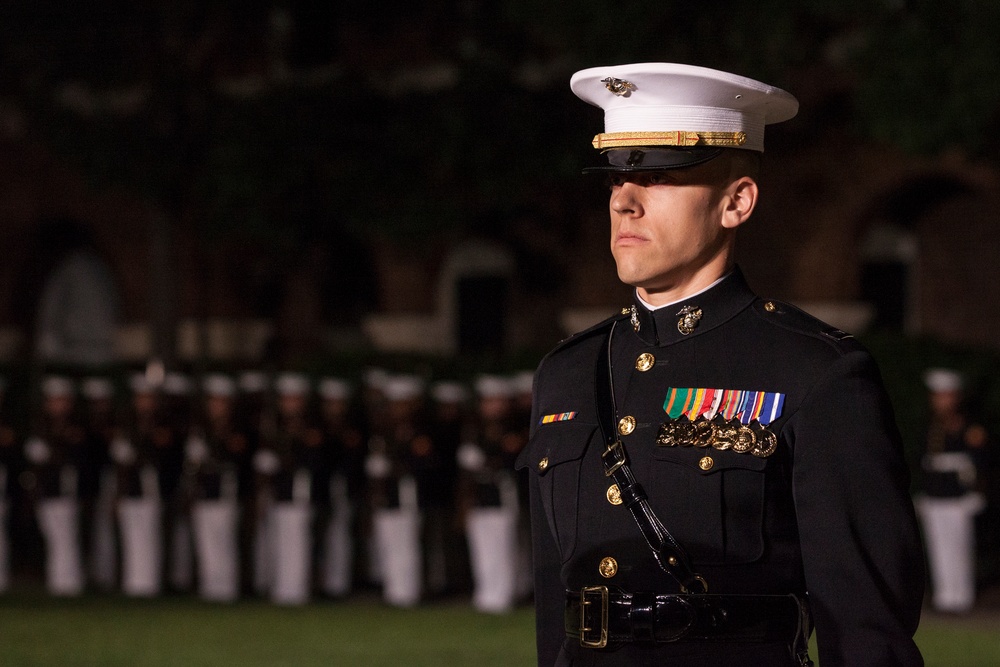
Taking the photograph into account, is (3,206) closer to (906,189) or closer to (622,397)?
(906,189)

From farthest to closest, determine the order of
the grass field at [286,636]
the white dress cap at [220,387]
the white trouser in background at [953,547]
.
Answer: the white dress cap at [220,387]
the white trouser in background at [953,547]
the grass field at [286,636]

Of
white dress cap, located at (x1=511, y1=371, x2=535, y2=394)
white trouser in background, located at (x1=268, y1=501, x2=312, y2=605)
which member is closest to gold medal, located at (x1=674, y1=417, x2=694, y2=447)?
white dress cap, located at (x1=511, y1=371, x2=535, y2=394)

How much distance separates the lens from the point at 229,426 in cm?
1523

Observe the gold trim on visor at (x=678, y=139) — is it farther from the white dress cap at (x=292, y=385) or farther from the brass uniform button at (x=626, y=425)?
the white dress cap at (x=292, y=385)

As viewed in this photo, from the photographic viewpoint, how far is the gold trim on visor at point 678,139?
3240 millimetres

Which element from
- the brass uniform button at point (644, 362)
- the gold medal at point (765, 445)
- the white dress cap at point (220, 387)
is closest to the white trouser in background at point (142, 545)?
the white dress cap at point (220, 387)

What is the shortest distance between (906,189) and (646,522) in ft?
50.5

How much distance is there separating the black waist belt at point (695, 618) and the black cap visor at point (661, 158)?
819 millimetres

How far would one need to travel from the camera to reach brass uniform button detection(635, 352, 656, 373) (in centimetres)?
335

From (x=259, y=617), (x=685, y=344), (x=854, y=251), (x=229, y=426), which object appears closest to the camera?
(x=685, y=344)

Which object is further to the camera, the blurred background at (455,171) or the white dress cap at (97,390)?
the white dress cap at (97,390)

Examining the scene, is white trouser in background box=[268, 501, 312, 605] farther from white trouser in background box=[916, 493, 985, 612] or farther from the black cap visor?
the black cap visor

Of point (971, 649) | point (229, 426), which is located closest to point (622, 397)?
point (971, 649)

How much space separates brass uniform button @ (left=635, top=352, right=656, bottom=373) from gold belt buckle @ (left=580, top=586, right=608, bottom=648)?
0.46m
